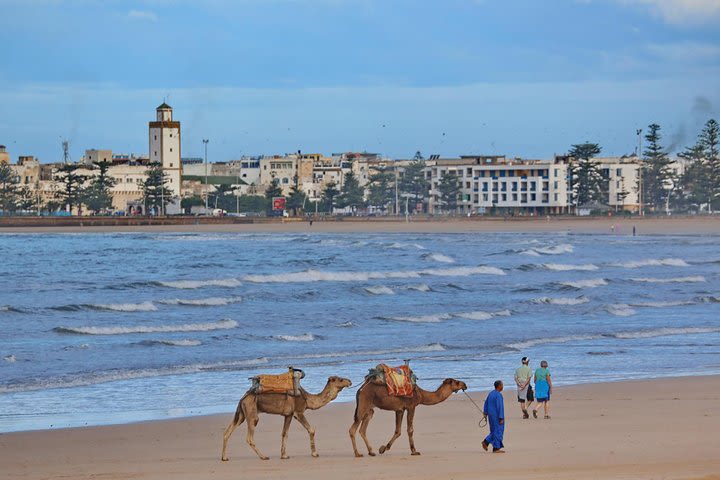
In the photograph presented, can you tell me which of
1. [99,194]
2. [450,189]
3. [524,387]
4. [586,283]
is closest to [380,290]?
[586,283]

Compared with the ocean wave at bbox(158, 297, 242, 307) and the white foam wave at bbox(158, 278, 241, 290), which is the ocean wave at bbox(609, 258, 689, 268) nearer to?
the white foam wave at bbox(158, 278, 241, 290)

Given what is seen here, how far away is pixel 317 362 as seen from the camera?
862 inches

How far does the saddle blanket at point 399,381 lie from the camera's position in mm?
12008

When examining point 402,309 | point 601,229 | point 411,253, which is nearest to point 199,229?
point 601,229

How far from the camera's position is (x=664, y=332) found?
2733 centimetres

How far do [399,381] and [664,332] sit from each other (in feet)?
54.2

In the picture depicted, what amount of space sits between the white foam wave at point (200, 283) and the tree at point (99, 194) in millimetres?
103125

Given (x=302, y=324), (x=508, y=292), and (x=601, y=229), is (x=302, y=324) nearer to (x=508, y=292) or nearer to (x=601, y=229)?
(x=508, y=292)

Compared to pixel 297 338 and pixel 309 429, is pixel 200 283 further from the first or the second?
pixel 309 429

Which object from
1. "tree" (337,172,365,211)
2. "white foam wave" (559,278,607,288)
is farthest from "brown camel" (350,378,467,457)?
"tree" (337,172,365,211)

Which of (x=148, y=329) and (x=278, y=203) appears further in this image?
(x=278, y=203)

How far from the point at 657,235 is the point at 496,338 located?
77.0m

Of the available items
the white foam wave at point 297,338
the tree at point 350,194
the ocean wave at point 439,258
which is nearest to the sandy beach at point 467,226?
the tree at point 350,194

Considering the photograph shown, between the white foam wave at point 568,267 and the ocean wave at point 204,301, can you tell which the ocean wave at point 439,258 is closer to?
the white foam wave at point 568,267
